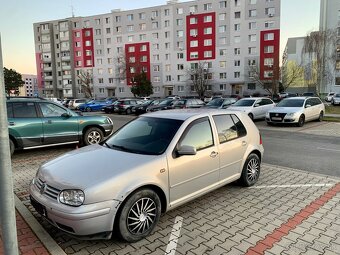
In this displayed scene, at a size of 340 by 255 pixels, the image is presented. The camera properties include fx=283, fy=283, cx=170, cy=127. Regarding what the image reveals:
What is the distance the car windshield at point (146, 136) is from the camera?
4.24 m

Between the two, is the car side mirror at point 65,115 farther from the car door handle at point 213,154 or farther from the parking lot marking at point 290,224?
the parking lot marking at point 290,224

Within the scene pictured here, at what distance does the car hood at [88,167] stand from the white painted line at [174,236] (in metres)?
1.07

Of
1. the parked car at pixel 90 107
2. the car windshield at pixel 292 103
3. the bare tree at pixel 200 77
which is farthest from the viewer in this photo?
the bare tree at pixel 200 77

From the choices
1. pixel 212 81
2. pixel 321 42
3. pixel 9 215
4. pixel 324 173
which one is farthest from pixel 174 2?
pixel 9 215

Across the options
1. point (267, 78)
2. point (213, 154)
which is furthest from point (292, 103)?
point (267, 78)

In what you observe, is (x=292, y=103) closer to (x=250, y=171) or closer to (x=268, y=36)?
(x=250, y=171)

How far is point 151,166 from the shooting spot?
380 centimetres

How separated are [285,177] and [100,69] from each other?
73.1 meters

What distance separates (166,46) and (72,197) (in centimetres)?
6606

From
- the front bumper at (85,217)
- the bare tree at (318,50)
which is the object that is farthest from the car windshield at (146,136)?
the bare tree at (318,50)

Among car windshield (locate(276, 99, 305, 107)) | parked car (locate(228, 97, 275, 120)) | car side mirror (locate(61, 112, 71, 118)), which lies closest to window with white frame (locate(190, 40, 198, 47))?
parked car (locate(228, 97, 275, 120))

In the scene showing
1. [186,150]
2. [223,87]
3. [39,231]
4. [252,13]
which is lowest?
[39,231]

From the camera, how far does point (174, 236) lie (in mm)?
3861

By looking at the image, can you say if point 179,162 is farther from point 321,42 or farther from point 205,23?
point 205,23
